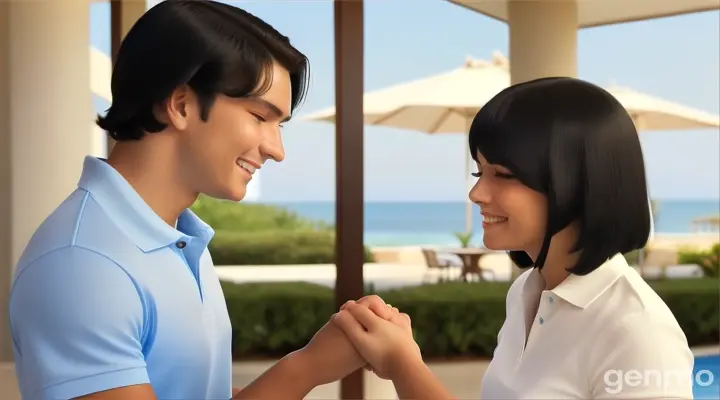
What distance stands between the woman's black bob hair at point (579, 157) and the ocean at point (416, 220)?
2315 cm

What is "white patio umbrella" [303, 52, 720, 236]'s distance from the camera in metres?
5.84

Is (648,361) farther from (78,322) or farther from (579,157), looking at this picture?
(78,322)

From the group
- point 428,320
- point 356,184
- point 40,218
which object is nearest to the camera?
point 356,184

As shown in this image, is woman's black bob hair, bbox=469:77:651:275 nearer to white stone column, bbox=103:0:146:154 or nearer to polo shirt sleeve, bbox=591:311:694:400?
polo shirt sleeve, bbox=591:311:694:400

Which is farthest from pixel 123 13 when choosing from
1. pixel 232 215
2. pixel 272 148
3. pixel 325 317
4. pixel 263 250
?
pixel 232 215

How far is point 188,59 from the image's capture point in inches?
31.7

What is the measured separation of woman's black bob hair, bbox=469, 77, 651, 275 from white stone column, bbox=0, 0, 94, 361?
280 cm

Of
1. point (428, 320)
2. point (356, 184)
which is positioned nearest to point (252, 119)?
point (356, 184)

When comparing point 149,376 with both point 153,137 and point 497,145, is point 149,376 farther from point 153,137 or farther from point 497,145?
point 497,145

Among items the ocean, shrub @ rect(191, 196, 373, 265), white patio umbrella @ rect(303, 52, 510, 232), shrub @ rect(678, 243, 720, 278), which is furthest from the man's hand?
the ocean

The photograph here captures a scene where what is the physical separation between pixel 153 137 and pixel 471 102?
5.07 m

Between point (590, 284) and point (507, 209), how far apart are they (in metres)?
0.14

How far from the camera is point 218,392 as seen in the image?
88 cm

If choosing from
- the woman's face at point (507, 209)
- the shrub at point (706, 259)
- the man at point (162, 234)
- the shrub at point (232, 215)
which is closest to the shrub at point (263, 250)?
the shrub at point (232, 215)
